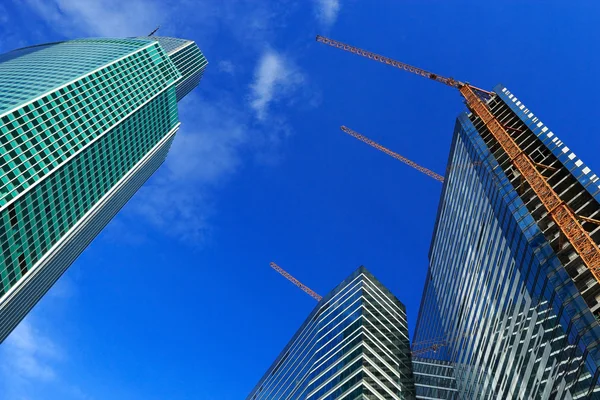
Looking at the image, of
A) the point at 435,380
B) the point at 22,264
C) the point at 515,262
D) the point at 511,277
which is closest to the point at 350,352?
the point at 511,277

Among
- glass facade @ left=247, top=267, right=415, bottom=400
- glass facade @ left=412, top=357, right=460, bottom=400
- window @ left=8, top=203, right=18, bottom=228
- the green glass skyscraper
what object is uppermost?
the green glass skyscraper

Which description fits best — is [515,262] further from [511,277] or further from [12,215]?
[12,215]

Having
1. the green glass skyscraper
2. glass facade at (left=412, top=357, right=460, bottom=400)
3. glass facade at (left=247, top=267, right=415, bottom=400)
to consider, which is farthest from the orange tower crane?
the green glass skyscraper

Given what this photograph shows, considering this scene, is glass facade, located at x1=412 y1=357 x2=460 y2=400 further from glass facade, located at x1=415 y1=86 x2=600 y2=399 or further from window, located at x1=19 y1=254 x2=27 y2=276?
window, located at x1=19 y1=254 x2=27 y2=276

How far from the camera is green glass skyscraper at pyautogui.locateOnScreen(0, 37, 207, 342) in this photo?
382ft

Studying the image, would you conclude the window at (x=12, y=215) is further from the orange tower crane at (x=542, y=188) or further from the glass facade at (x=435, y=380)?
the orange tower crane at (x=542, y=188)

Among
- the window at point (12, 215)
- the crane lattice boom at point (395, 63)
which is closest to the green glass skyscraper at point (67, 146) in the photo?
the window at point (12, 215)

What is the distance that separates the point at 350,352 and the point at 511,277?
2538cm

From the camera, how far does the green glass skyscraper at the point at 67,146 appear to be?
116438 mm

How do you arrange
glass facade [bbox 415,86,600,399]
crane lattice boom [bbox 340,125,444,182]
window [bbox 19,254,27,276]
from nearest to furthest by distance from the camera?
glass facade [bbox 415,86,600,399]
window [bbox 19,254,27,276]
crane lattice boom [bbox 340,125,444,182]

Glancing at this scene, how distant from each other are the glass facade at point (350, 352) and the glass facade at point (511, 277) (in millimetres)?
13606

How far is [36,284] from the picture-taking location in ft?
465

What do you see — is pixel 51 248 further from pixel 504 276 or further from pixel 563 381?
pixel 563 381

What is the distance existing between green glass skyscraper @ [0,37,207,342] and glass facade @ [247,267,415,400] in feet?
198
